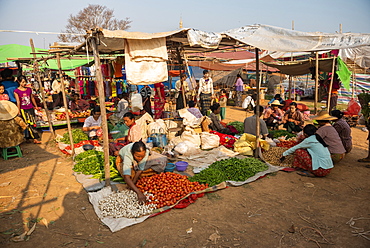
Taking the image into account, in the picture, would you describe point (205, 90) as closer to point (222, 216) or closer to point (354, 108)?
point (354, 108)

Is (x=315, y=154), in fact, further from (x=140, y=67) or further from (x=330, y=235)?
(x=140, y=67)

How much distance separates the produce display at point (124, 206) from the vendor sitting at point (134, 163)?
12 centimetres

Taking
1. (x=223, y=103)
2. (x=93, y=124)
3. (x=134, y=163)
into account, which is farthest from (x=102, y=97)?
(x=223, y=103)

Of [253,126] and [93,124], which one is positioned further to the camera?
[93,124]

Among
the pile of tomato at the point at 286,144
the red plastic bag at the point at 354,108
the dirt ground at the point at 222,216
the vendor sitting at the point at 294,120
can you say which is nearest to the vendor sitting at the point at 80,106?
the dirt ground at the point at 222,216

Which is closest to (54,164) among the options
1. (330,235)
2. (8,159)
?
(8,159)

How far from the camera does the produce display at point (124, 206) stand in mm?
3439

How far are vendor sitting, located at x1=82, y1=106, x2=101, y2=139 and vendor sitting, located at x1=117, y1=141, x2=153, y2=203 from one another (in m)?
3.09

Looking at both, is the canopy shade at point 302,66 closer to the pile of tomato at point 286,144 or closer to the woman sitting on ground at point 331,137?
the pile of tomato at point 286,144

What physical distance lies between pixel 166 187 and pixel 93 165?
82.0 inches

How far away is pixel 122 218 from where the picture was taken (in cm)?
339

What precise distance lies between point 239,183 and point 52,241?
3035 mm

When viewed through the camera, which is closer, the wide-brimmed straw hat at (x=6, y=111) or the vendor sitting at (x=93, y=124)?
the wide-brimmed straw hat at (x=6, y=111)

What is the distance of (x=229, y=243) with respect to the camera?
115 inches
